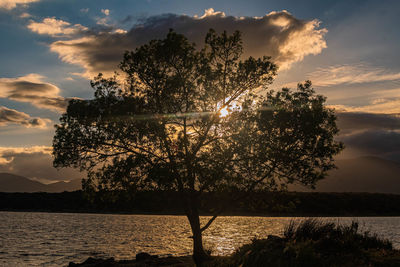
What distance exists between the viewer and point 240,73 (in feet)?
88.8

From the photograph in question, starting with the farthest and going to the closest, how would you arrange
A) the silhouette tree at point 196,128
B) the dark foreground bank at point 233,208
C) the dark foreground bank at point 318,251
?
1. the dark foreground bank at point 233,208
2. the silhouette tree at point 196,128
3. the dark foreground bank at point 318,251

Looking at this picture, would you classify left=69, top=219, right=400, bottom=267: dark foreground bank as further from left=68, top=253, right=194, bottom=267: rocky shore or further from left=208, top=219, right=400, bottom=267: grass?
left=68, top=253, right=194, bottom=267: rocky shore

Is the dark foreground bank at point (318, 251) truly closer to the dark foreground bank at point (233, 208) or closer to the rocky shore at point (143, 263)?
the rocky shore at point (143, 263)

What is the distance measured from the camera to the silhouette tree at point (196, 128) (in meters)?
24.9

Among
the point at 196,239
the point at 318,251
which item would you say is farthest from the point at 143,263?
the point at 318,251

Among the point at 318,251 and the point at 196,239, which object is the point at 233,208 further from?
the point at 318,251

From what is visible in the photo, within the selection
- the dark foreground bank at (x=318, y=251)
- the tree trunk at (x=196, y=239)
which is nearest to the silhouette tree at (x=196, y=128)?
the tree trunk at (x=196, y=239)

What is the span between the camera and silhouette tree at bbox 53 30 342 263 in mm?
24922

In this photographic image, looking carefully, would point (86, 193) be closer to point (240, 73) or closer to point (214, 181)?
point (214, 181)

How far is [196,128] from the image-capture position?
26578mm

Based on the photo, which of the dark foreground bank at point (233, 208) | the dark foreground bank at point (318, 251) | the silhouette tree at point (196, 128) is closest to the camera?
the dark foreground bank at point (318, 251)

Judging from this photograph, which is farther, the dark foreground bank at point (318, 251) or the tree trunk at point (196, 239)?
the tree trunk at point (196, 239)

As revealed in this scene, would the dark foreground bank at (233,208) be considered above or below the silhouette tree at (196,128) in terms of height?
below

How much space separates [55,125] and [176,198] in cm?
1091
